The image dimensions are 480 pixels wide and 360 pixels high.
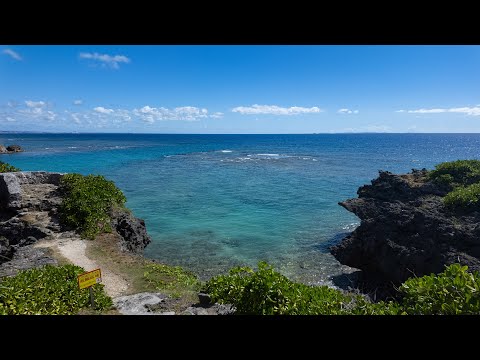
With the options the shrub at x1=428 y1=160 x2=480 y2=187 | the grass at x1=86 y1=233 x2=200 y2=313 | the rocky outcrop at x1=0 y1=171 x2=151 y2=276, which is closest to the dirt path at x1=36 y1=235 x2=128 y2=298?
the grass at x1=86 y1=233 x2=200 y2=313

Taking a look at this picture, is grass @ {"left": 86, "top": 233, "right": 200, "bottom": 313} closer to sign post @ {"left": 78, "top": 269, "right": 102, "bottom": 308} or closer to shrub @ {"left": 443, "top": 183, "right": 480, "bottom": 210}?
sign post @ {"left": 78, "top": 269, "right": 102, "bottom": 308}

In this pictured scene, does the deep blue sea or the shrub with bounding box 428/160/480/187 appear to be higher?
the shrub with bounding box 428/160/480/187

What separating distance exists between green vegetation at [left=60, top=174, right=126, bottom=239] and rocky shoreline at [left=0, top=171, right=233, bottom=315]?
15.5 inches

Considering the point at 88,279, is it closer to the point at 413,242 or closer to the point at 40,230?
the point at 40,230

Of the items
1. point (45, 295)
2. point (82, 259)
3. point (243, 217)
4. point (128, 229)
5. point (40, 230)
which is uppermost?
point (45, 295)

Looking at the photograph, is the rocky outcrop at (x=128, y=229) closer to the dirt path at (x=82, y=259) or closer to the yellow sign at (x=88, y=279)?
the dirt path at (x=82, y=259)

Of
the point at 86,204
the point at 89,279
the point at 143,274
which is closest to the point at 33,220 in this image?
the point at 86,204

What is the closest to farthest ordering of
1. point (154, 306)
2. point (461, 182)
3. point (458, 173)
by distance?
point (154, 306), point (461, 182), point (458, 173)

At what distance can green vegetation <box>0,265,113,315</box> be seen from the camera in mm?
7438

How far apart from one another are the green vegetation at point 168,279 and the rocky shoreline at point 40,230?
0.92 metres

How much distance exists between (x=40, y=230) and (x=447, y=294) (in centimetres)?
1536

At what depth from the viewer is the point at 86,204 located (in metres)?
15.2
